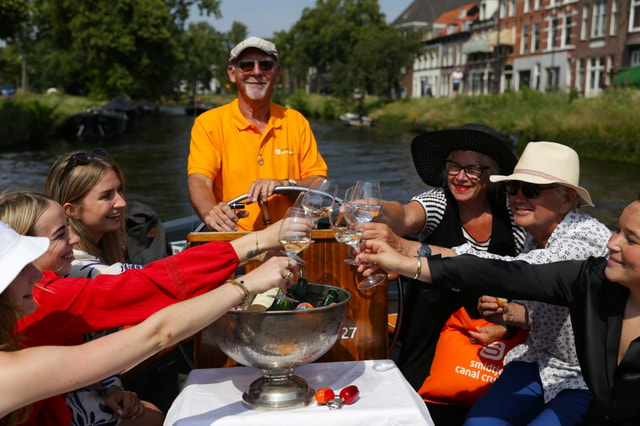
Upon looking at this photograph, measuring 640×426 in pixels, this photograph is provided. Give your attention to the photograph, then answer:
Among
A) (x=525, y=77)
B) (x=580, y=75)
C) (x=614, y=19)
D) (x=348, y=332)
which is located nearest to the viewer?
(x=348, y=332)

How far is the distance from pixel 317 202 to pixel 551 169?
85 centimetres

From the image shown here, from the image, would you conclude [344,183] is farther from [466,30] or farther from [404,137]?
[466,30]

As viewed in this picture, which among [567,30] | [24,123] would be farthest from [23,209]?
[567,30]

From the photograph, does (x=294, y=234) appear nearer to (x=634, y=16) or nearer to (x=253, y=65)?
(x=253, y=65)

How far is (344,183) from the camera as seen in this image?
1535 centimetres

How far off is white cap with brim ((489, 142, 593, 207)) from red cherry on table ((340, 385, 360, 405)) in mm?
959

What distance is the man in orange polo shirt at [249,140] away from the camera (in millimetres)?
3078

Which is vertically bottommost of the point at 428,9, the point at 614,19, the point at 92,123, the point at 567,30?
the point at 92,123

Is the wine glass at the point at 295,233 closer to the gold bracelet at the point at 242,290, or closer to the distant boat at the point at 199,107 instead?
the gold bracelet at the point at 242,290

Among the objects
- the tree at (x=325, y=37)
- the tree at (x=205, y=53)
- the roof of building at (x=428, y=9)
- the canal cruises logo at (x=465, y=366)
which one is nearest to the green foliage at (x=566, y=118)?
the canal cruises logo at (x=465, y=366)

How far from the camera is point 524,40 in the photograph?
35781 millimetres

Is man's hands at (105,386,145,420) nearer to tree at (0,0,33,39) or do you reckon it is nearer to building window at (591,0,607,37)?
tree at (0,0,33,39)

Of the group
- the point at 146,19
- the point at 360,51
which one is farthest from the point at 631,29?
the point at 146,19

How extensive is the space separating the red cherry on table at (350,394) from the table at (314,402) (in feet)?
0.05
